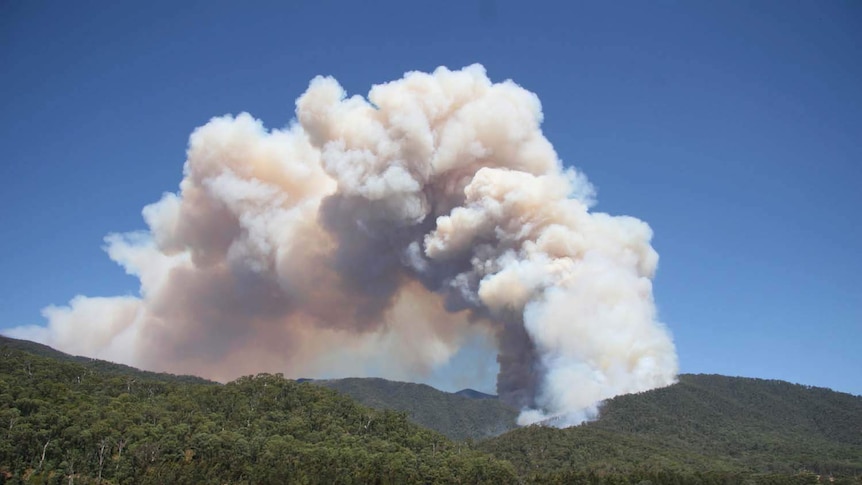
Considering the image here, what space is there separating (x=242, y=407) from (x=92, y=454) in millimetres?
18788

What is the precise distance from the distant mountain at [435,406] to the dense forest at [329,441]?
37379mm

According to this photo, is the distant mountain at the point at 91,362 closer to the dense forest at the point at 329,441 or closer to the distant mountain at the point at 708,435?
the dense forest at the point at 329,441

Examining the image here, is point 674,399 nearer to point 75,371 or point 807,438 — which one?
point 807,438

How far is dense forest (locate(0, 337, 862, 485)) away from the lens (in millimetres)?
54000

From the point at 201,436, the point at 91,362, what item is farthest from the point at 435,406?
the point at 201,436

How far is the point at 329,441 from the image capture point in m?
65.7

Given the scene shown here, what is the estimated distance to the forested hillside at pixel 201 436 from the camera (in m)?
52.5

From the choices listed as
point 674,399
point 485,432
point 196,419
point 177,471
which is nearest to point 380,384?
point 485,432

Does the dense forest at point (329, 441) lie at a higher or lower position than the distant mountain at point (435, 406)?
lower

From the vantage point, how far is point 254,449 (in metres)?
59.6

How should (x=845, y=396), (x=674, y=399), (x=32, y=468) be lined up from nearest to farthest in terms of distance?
(x=32, y=468) < (x=674, y=399) < (x=845, y=396)

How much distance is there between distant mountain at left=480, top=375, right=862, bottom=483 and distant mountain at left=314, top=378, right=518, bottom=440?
2987cm

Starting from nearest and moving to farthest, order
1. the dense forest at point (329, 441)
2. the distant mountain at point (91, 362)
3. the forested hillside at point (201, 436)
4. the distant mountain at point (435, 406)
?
the forested hillside at point (201, 436) < the dense forest at point (329, 441) < the distant mountain at point (91, 362) < the distant mountain at point (435, 406)

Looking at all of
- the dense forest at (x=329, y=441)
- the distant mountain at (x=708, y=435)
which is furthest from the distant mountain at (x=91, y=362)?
the distant mountain at (x=708, y=435)
